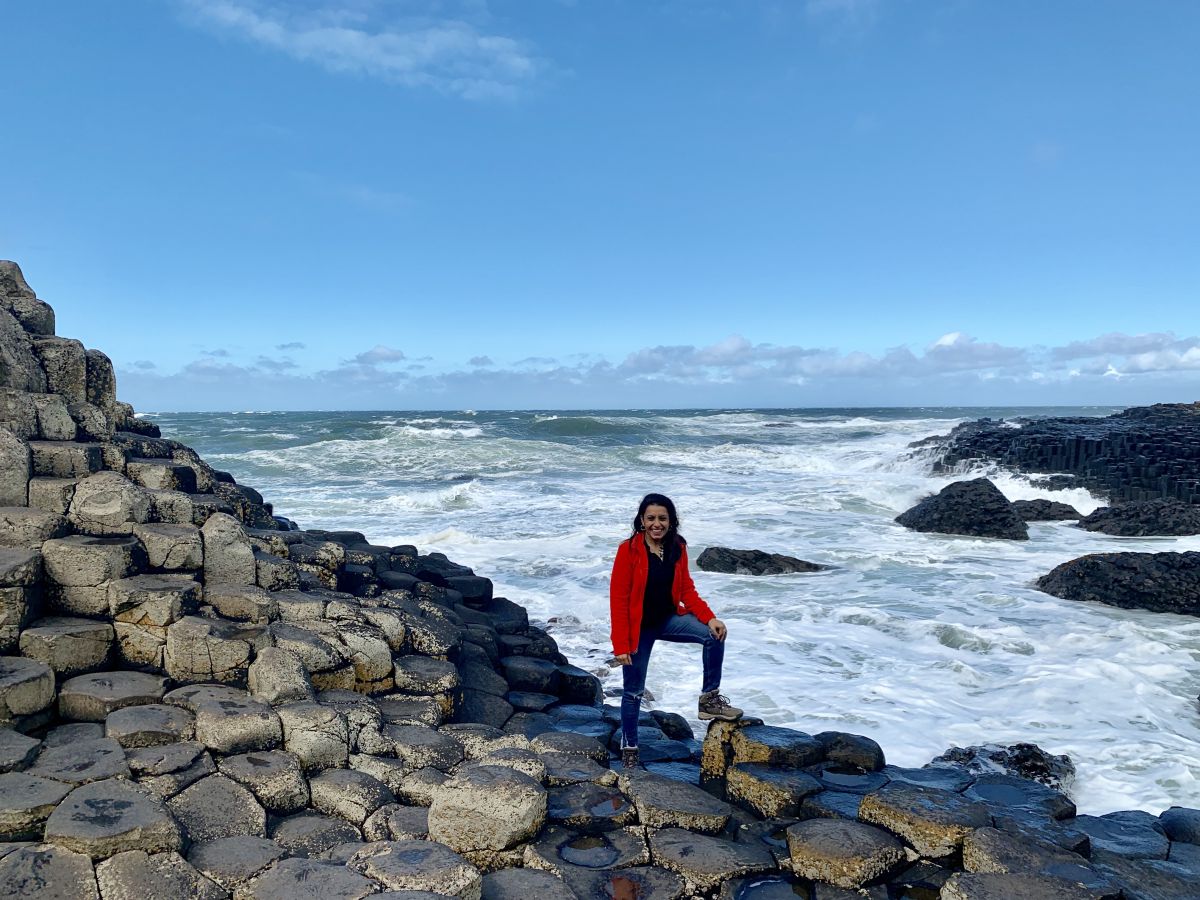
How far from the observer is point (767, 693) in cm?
824

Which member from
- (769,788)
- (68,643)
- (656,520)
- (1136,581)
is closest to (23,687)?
(68,643)

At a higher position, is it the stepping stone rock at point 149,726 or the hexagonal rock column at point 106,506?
the hexagonal rock column at point 106,506

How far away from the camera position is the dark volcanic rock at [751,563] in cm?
1337

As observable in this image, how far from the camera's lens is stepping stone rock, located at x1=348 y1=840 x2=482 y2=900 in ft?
11.7

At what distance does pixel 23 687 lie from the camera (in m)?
4.84

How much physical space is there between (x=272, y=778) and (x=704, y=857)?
2.60 meters

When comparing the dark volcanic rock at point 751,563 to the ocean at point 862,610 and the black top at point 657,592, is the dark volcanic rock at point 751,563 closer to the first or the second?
the ocean at point 862,610

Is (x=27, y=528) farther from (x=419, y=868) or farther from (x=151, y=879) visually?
(x=419, y=868)

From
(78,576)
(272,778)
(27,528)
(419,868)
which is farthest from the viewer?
(27,528)

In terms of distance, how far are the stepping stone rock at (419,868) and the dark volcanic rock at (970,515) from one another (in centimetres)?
1544

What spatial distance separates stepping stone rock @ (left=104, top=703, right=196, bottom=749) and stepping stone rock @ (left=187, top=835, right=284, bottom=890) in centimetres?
110

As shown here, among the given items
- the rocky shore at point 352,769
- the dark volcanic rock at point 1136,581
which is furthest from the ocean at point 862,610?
the rocky shore at point 352,769

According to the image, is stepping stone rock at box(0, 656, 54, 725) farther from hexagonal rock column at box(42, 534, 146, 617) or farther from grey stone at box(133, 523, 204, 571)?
grey stone at box(133, 523, 204, 571)

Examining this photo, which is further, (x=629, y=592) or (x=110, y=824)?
(x=629, y=592)
